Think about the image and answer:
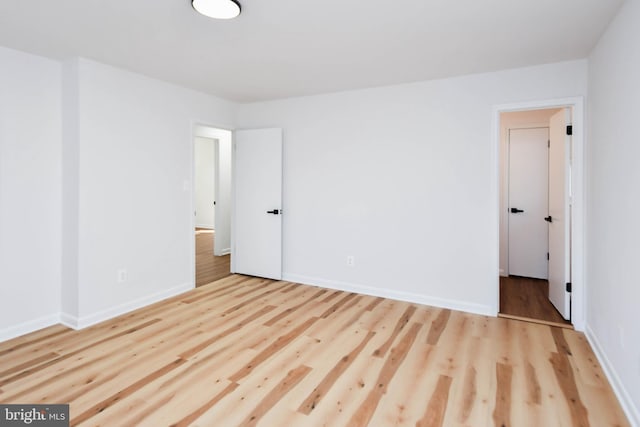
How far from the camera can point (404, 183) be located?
3871 millimetres

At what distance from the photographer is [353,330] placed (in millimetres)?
3133

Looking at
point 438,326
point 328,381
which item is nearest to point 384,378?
point 328,381

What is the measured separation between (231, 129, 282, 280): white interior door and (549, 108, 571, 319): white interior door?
3127mm

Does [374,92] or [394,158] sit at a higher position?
[374,92]

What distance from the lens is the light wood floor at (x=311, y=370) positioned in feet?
6.46

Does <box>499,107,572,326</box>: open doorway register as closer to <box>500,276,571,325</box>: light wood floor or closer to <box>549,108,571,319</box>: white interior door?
<box>500,276,571,325</box>: light wood floor

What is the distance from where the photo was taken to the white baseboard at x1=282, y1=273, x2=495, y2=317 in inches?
140

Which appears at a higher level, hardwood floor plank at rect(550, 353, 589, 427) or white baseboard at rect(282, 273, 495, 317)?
white baseboard at rect(282, 273, 495, 317)

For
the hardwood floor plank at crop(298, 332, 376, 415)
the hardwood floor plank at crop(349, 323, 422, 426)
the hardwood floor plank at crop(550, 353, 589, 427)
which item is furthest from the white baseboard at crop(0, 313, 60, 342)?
the hardwood floor plank at crop(550, 353, 589, 427)

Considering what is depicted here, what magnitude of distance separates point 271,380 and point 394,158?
2639 millimetres

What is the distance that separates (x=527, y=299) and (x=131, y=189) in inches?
177

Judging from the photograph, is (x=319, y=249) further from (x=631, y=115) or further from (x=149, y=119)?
(x=631, y=115)

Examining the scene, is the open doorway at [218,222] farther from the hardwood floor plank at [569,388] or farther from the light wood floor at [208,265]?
the hardwood floor plank at [569,388]

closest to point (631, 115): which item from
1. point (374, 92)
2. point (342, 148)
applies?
point (374, 92)
